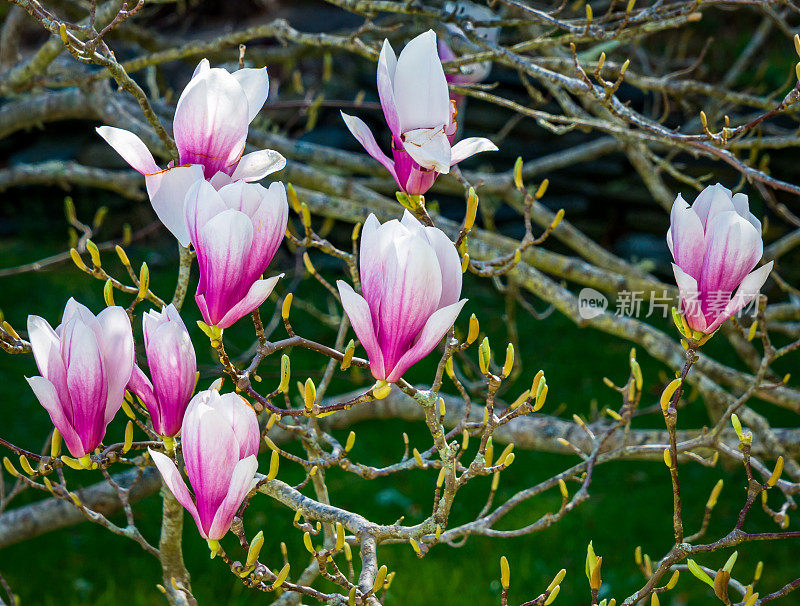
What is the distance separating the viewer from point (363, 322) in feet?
2.17

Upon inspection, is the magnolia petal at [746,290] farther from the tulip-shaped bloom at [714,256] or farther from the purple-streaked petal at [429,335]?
the purple-streaked petal at [429,335]


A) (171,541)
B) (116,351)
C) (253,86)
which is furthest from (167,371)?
(171,541)

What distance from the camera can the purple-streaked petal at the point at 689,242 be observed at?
30.9 inches

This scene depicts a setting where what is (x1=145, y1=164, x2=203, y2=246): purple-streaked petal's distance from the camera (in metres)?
0.75

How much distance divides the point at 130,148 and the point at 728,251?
0.57 m

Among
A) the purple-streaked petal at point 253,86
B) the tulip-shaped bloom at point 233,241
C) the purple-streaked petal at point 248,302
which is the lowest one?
the purple-streaked petal at point 248,302

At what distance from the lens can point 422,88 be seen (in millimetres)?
768

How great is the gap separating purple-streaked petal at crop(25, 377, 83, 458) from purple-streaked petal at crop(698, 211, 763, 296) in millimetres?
597

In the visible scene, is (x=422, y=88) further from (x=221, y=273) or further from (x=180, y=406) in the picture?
(x=180, y=406)

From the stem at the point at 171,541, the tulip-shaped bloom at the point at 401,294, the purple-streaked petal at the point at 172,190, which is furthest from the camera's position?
the stem at the point at 171,541

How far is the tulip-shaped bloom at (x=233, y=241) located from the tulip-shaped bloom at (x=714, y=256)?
371 mm

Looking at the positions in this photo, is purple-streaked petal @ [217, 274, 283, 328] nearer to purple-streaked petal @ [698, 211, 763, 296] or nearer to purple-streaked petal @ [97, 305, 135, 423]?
purple-streaked petal @ [97, 305, 135, 423]

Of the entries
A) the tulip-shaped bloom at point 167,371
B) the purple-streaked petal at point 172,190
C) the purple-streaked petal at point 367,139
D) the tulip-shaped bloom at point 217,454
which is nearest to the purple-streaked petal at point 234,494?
the tulip-shaped bloom at point 217,454

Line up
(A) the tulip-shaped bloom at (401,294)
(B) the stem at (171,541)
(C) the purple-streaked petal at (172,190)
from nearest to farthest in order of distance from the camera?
(A) the tulip-shaped bloom at (401,294)
(C) the purple-streaked petal at (172,190)
(B) the stem at (171,541)
